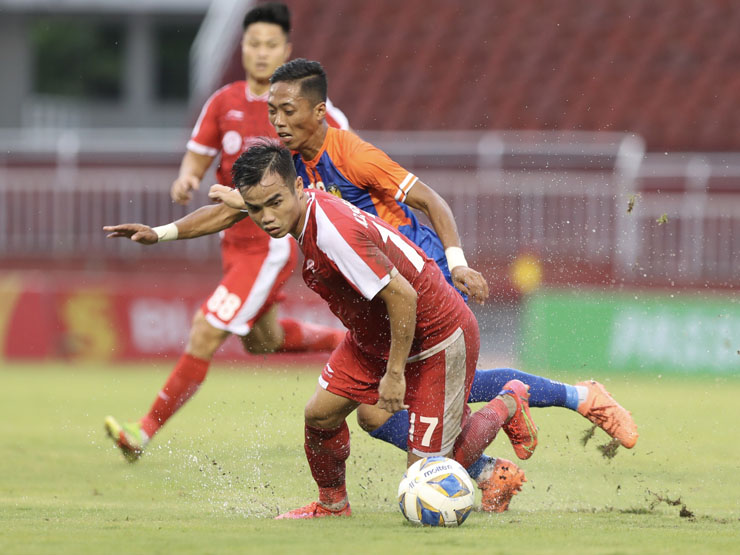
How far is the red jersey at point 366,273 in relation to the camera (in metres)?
5.38

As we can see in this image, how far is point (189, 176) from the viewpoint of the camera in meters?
8.12

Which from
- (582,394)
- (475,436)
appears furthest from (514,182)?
(475,436)

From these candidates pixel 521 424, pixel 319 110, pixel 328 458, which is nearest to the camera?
pixel 328 458

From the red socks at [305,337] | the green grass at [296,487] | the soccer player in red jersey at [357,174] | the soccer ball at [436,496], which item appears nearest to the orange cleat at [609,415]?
the green grass at [296,487]

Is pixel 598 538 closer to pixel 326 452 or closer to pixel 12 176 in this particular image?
pixel 326 452

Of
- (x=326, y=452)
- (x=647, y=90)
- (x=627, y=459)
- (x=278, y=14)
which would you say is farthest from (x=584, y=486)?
(x=647, y=90)

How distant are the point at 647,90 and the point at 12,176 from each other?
9.75m

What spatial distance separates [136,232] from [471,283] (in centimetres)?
168

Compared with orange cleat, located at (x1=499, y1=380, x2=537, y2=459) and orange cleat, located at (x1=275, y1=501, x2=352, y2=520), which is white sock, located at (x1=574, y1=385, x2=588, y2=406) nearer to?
orange cleat, located at (x1=499, y1=380, x2=537, y2=459)

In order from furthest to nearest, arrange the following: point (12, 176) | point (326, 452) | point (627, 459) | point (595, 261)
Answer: point (12, 176) < point (595, 261) < point (627, 459) < point (326, 452)

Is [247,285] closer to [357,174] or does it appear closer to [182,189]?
[182,189]

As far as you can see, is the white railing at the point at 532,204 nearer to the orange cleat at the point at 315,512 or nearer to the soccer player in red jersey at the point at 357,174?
the soccer player in red jersey at the point at 357,174

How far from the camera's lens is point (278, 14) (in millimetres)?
→ 8117

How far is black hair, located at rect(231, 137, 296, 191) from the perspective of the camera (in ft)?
17.8
